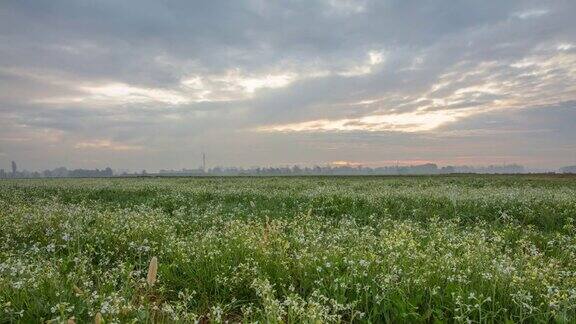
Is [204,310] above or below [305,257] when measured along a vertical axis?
below

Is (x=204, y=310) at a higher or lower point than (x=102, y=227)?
lower

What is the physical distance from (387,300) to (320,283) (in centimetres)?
94

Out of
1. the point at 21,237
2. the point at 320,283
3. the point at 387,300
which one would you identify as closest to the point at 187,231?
the point at 21,237

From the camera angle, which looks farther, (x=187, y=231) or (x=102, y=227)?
(x=187, y=231)

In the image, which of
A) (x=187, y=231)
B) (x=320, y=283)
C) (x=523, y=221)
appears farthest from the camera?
(x=523, y=221)

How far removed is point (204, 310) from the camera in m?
6.19

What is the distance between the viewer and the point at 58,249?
945cm

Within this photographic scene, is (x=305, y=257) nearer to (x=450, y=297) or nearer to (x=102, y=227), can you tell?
(x=450, y=297)

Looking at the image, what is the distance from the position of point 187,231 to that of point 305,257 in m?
5.52

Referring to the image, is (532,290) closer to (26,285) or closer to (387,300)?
(387,300)

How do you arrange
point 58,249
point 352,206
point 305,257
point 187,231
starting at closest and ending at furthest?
1. point 305,257
2. point 58,249
3. point 187,231
4. point 352,206

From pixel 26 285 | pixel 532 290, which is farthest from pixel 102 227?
pixel 532 290

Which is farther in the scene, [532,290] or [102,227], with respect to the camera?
[102,227]

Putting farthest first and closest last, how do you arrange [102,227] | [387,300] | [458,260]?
[102,227], [458,260], [387,300]
